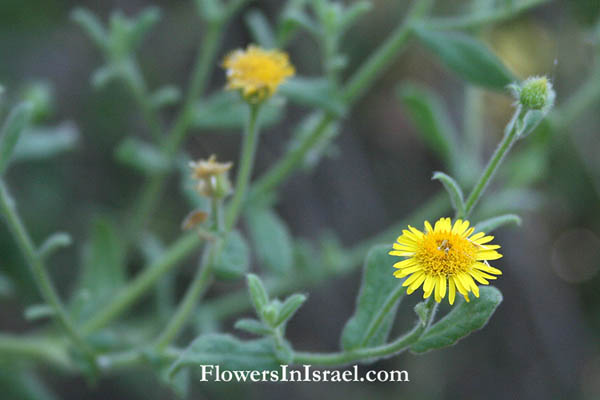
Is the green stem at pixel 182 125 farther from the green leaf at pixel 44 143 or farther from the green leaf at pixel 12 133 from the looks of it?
the green leaf at pixel 12 133

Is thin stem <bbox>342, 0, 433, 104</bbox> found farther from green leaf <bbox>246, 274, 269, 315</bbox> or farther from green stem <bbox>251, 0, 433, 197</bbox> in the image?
green leaf <bbox>246, 274, 269, 315</bbox>

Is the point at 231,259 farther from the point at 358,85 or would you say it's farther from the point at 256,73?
the point at 358,85

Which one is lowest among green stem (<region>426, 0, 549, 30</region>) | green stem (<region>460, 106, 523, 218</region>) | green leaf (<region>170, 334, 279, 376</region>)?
green leaf (<region>170, 334, 279, 376</region>)

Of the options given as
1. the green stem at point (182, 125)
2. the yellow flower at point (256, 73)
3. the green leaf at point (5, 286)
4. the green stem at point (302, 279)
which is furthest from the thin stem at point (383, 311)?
the green leaf at point (5, 286)

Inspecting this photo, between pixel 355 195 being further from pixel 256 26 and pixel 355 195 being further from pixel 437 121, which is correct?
pixel 256 26

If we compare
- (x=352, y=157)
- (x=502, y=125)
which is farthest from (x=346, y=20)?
(x=502, y=125)

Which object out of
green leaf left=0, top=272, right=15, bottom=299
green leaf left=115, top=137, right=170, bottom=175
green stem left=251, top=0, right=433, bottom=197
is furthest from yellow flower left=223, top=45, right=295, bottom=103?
green leaf left=0, top=272, right=15, bottom=299

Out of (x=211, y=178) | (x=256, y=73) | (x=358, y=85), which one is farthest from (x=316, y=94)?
(x=211, y=178)
